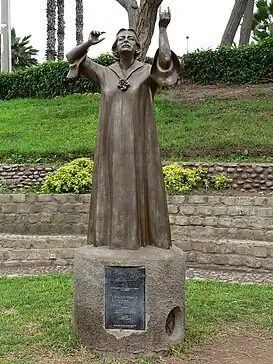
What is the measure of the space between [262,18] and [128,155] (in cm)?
3465

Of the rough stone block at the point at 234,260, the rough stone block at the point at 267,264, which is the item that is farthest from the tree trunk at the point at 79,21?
the rough stone block at the point at 267,264

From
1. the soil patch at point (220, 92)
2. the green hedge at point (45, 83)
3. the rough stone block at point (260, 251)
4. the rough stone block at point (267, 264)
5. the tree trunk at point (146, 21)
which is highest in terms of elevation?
the tree trunk at point (146, 21)

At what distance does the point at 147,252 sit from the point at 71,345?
3.45 feet

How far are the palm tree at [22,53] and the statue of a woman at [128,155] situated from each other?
46.2m

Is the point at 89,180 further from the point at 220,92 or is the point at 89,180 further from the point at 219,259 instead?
the point at 220,92

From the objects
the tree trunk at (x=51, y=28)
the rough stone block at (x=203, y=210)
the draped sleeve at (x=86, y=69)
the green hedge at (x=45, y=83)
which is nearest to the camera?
the draped sleeve at (x=86, y=69)

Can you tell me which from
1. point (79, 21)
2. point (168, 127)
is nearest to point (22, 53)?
point (79, 21)

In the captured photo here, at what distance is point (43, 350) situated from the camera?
18.2ft

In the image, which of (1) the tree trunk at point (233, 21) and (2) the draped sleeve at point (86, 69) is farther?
(1) the tree trunk at point (233, 21)

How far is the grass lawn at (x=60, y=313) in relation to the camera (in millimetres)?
5617

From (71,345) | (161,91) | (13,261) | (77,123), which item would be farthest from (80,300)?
(161,91)

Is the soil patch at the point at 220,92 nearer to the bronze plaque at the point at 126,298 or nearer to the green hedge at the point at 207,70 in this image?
the green hedge at the point at 207,70

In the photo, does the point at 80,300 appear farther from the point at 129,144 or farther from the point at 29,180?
the point at 29,180

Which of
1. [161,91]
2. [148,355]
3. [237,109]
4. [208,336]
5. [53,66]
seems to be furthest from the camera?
[53,66]
